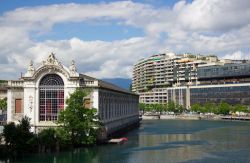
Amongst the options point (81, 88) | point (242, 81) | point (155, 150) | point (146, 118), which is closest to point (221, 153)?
point (155, 150)

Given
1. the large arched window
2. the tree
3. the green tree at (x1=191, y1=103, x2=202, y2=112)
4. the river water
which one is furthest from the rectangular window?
the green tree at (x1=191, y1=103, x2=202, y2=112)

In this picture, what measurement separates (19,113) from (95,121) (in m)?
14.2

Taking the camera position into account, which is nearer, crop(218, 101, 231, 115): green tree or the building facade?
the building facade

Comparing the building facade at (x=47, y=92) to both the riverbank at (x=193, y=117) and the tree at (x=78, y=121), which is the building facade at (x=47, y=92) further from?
the riverbank at (x=193, y=117)

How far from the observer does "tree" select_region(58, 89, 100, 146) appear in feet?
197

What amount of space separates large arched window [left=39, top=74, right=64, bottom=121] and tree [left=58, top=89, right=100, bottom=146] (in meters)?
6.94

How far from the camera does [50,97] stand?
6838cm

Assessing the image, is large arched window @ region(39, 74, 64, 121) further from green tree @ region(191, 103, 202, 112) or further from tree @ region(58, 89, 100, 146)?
green tree @ region(191, 103, 202, 112)

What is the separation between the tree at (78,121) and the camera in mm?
60156

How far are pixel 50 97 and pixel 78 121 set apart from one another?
9.81 metres

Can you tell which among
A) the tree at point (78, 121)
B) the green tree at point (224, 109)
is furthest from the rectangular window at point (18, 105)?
the green tree at point (224, 109)

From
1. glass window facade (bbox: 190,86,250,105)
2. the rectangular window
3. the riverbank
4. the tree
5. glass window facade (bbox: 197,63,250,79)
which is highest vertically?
glass window facade (bbox: 197,63,250,79)

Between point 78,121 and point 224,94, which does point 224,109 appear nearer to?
point 224,94

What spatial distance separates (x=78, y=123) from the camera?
6012 cm
